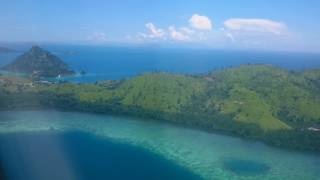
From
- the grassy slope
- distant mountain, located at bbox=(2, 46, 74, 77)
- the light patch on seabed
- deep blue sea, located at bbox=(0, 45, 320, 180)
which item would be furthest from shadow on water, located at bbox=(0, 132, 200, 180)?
distant mountain, located at bbox=(2, 46, 74, 77)

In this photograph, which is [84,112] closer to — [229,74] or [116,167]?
[116,167]

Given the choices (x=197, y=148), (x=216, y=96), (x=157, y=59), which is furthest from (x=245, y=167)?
(x=157, y=59)

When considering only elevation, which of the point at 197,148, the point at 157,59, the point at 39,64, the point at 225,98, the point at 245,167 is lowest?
the point at 245,167

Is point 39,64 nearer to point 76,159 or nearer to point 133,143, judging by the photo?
point 76,159

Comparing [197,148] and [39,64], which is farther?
[197,148]

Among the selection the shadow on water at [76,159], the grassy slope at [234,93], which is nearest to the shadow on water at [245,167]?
the shadow on water at [76,159]

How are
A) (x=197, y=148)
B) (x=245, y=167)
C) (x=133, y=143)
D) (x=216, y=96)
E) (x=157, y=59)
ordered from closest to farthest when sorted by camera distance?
(x=157, y=59) < (x=216, y=96) < (x=197, y=148) < (x=245, y=167) < (x=133, y=143)
